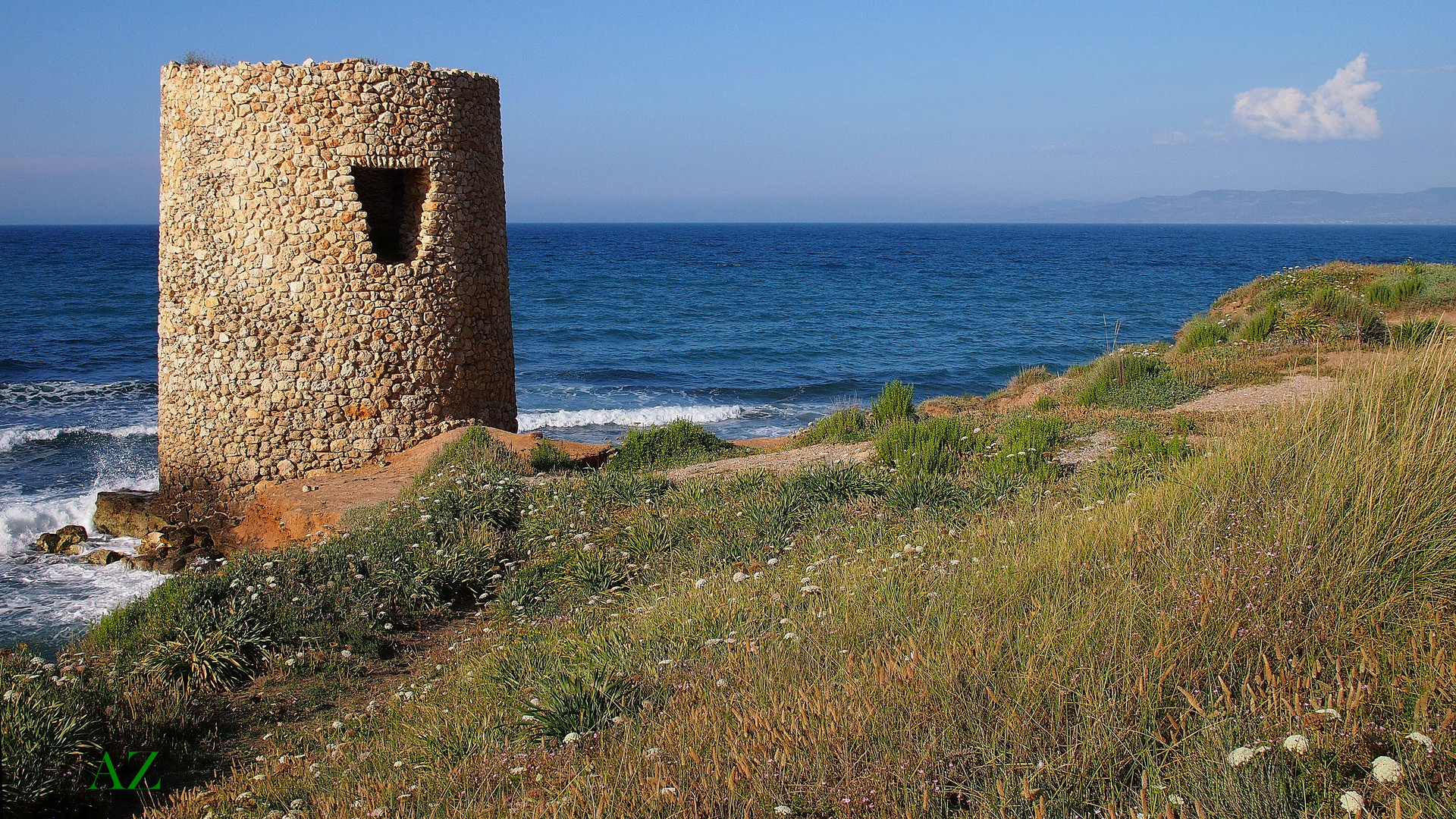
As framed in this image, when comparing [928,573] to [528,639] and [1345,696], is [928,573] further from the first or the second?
[528,639]

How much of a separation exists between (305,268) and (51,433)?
11993 mm

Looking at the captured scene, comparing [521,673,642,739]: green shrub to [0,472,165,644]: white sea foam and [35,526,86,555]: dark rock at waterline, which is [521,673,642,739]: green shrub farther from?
[35,526,86,555]: dark rock at waterline

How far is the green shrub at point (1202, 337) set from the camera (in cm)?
1541

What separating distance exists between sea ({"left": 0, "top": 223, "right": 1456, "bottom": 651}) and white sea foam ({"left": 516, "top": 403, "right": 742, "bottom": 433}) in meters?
0.08

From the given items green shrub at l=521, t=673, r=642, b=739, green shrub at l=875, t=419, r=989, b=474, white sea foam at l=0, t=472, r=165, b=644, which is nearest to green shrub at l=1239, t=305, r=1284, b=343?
green shrub at l=875, t=419, r=989, b=474

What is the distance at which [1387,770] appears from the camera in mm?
2625

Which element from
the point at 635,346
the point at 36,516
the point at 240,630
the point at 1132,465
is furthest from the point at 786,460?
the point at 635,346

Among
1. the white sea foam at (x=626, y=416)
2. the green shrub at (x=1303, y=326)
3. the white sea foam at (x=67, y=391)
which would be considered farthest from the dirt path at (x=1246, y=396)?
the white sea foam at (x=67, y=391)

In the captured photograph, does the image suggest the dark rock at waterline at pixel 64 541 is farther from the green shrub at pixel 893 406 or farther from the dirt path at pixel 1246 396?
the dirt path at pixel 1246 396

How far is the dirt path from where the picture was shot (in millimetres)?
10312

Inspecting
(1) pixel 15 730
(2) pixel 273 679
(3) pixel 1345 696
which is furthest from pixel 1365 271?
(1) pixel 15 730

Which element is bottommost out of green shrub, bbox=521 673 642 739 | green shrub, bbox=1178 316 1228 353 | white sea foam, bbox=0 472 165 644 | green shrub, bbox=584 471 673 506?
white sea foam, bbox=0 472 165 644

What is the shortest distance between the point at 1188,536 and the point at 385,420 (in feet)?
29.1

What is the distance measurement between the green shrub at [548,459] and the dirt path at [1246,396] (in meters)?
7.07
